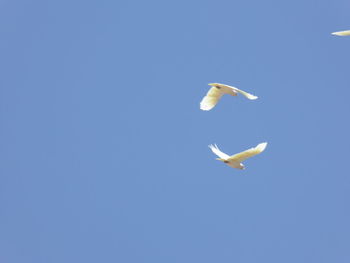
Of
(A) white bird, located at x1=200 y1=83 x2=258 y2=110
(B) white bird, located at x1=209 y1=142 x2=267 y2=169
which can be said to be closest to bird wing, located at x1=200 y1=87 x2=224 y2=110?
(A) white bird, located at x1=200 y1=83 x2=258 y2=110

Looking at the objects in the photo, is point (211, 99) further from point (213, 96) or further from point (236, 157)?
point (236, 157)

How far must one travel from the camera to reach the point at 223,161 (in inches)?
338

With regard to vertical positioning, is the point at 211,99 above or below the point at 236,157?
above

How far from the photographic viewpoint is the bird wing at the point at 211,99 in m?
10.0

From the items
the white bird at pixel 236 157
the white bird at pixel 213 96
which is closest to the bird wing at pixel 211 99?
the white bird at pixel 213 96

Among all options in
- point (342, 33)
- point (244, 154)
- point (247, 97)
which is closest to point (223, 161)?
point (244, 154)

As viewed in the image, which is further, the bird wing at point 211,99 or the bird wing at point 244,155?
the bird wing at point 211,99

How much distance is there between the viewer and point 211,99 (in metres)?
10.1

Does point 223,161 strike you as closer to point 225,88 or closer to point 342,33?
point 225,88

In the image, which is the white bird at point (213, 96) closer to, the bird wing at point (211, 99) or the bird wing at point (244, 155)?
the bird wing at point (211, 99)

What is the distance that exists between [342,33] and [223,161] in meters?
2.98

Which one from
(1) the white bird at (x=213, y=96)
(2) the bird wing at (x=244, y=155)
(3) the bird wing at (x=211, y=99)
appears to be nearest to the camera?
(2) the bird wing at (x=244, y=155)

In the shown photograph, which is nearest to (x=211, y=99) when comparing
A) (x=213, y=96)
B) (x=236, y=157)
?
(x=213, y=96)

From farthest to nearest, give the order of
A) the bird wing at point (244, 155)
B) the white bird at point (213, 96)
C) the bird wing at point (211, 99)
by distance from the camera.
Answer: the bird wing at point (211, 99) < the white bird at point (213, 96) < the bird wing at point (244, 155)
